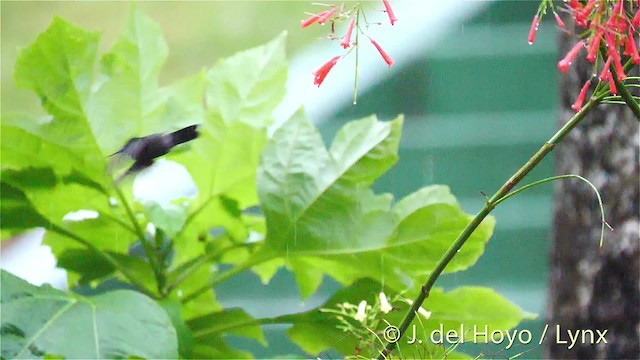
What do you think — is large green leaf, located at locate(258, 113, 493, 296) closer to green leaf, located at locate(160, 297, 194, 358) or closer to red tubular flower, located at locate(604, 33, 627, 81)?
green leaf, located at locate(160, 297, 194, 358)

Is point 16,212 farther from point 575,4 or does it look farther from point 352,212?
point 575,4

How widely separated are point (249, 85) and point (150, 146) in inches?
4.7

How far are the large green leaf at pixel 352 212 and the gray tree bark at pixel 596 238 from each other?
0.51 m

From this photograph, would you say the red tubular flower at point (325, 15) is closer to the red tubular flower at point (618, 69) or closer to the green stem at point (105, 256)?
the red tubular flower at point (618, 69)

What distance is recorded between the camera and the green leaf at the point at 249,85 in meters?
0.90

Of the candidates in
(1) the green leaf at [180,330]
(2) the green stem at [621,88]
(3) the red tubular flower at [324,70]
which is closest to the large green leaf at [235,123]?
(1) the green leaf at [180,330]

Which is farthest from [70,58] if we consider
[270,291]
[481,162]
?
[481,162]

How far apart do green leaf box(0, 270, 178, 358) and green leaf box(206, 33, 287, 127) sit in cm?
25

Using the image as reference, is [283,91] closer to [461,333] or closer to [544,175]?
[461,333]

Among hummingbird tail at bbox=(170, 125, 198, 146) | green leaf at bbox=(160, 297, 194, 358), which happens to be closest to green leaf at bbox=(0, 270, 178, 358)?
green leaf at bbox=(160, 297, 194, 358)

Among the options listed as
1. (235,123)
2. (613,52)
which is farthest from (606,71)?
(235,123)

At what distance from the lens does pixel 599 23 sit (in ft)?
1.68

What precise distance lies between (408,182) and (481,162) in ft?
0.86

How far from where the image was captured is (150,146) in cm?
86
